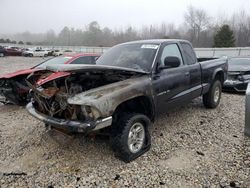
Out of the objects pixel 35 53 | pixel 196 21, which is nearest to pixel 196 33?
pixel 196 21

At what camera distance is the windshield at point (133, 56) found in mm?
3822

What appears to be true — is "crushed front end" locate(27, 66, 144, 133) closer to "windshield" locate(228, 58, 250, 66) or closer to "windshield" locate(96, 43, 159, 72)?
"windshield" locate(96, 43, 159, 72)

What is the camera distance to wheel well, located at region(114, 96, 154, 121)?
3565 millimetres

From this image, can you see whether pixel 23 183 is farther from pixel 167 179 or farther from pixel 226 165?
pixel 226 165

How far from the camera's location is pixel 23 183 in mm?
2875

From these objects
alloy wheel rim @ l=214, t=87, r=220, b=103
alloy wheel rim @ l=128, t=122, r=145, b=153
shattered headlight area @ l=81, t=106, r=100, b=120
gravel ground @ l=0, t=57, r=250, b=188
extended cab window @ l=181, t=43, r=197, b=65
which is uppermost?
extended cab window @ l=181, t=43, r=197, b=65

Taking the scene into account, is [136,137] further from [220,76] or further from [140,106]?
[220,76]

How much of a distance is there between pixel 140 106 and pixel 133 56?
0.99m

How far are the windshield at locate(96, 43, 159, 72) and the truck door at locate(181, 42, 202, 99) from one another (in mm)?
1046

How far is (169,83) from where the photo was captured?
398cm

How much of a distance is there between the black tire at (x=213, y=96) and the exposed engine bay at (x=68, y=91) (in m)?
2.95

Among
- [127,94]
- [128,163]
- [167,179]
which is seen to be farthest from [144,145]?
[127,94]

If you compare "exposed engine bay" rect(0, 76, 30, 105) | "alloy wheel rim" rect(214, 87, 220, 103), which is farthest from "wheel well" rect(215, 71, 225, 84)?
"exposed engine bay" rect(0, 76, 30, 105)

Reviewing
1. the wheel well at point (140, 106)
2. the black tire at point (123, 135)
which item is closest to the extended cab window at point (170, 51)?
the wheel well at point (140, 106)
